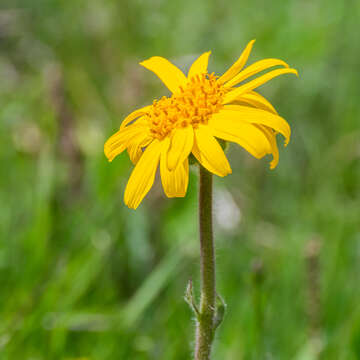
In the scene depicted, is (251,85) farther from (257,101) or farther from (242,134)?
(242,134)

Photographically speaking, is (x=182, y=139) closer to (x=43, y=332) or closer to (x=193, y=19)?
(x=43, y=332)

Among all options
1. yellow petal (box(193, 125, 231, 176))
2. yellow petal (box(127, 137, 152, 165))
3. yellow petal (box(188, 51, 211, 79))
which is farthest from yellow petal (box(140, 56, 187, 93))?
yellow petal (box(193, 125, 231, 176))

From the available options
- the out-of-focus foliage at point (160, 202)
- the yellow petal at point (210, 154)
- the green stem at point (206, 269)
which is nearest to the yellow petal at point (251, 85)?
the yellow petal at point (210, 154)

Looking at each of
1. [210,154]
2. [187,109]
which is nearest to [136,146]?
[187,109]

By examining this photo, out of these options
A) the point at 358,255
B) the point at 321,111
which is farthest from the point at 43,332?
the point at 321,111

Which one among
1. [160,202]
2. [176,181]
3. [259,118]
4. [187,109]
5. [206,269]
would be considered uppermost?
[160,202]

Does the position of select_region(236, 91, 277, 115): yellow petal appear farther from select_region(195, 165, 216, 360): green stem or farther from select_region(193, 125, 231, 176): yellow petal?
select_region(195, 165, 216, 360): green stem
